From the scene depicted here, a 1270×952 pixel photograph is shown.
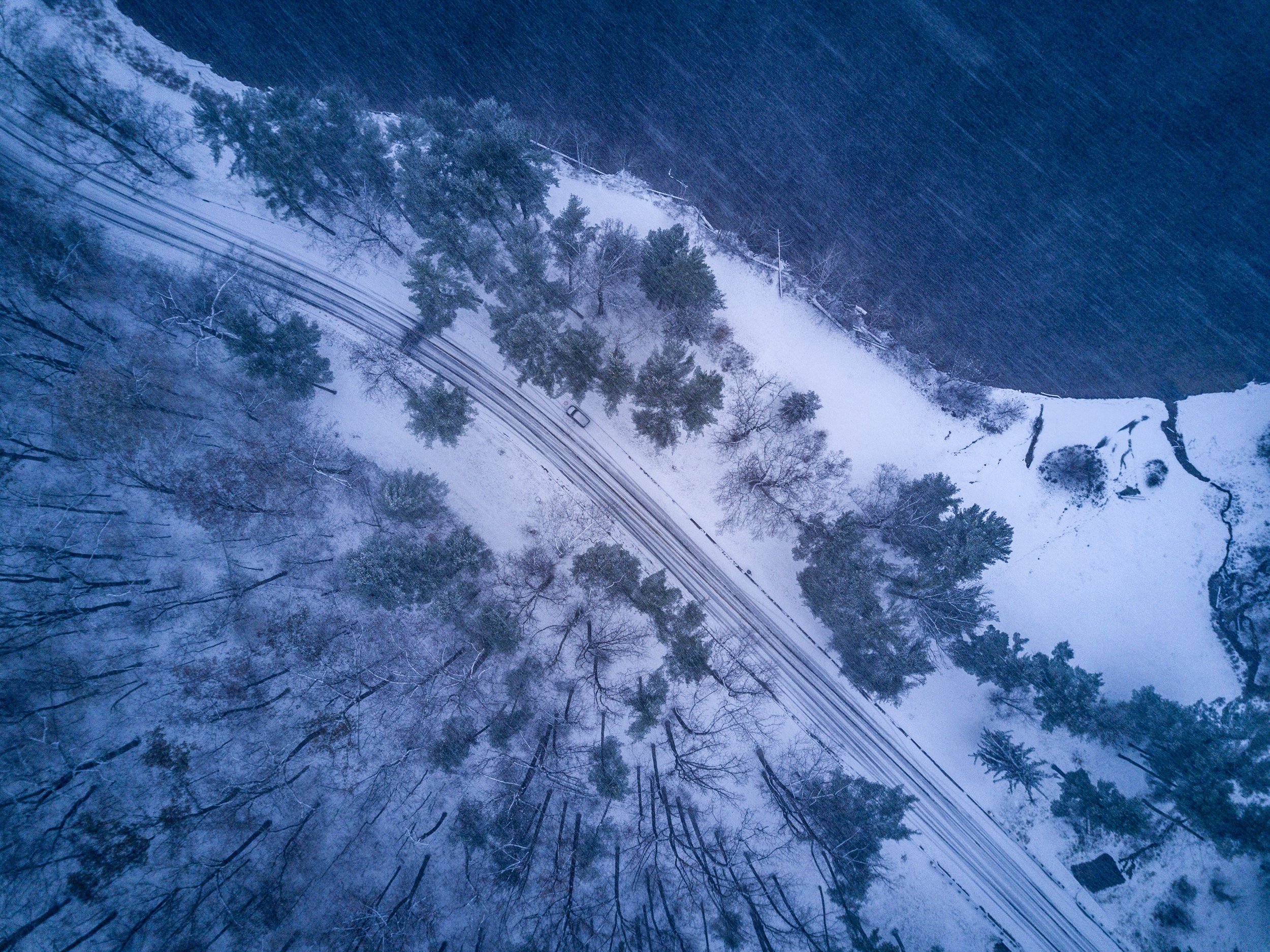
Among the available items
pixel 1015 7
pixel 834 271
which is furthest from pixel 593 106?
pixel 1015 7

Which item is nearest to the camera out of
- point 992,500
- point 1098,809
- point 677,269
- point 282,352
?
point 677,269

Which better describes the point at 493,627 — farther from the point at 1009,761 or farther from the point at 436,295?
the point at 1009,761

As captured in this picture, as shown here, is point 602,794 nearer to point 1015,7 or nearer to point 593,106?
point 593,106

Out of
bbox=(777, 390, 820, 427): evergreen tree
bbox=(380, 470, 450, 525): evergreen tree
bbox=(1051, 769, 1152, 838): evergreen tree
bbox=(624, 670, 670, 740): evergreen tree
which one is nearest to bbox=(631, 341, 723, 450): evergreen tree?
bbox=(777, 390, 820, 427): evergreen tree

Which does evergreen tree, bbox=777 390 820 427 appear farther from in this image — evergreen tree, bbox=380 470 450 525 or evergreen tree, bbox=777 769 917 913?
evergreen tree, bbox=777 769 917 913

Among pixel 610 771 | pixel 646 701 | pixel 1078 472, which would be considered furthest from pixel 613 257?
pixel 1078 472

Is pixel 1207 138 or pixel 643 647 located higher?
pixel 1207 138
